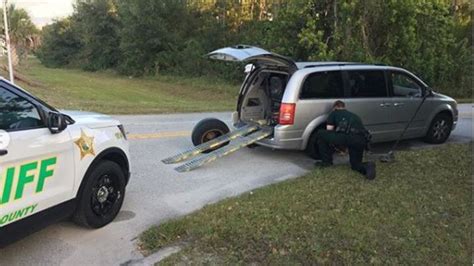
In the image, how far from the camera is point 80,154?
14.3 feet

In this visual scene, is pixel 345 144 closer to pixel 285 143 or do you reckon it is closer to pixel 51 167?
pixel 285 143

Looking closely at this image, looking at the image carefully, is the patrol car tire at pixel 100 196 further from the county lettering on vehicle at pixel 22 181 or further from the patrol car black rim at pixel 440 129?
the patrol car black rim at pixel 440 129

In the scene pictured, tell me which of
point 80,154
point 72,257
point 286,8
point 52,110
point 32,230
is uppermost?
point 286,8

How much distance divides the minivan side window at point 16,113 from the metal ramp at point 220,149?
3.33 meters

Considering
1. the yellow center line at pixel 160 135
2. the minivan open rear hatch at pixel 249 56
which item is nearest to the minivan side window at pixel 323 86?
the minivan open rear hatch at pixel 249 56

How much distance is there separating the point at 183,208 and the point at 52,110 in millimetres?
2067

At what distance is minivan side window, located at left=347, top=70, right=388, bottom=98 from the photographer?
8.06 metres

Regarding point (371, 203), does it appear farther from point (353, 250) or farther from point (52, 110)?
point (52, 110)

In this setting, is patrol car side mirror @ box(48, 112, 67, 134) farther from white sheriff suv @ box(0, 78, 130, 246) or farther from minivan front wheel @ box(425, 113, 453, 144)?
minivan front wheel @ box(425, 113, 453, 144)

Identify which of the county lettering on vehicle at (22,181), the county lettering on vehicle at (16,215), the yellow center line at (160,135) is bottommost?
the yellow center line at (160,135)

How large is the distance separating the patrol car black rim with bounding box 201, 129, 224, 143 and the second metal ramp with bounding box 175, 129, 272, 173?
63 centimetres

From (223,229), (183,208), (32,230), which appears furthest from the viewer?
(183,208)

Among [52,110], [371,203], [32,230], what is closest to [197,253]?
[32,230]

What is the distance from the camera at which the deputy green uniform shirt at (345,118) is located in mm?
6777
